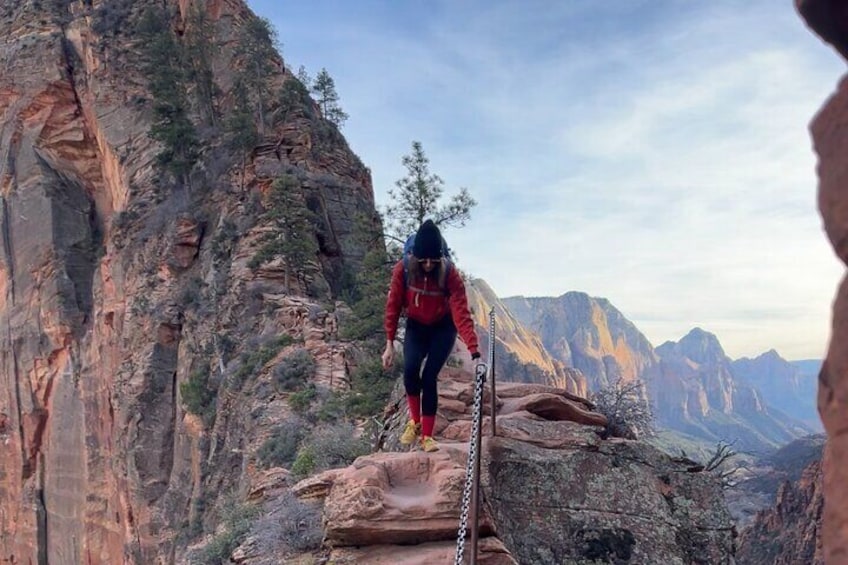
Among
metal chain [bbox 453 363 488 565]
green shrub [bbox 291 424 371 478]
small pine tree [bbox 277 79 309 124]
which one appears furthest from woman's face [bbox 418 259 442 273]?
small pine tree [bbox 277 79 309 124]

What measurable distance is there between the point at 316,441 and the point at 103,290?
20803 millimetres

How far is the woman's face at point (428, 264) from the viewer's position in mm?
5285

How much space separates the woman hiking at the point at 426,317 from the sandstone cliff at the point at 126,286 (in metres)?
10.7

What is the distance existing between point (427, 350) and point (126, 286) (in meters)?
24.6

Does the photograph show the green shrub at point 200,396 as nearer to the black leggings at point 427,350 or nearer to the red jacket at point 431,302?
the black leggings at point 427,350

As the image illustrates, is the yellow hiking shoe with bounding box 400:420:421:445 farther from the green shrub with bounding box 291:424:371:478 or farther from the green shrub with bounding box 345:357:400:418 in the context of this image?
the green shrub with bounding box 345:357:400:418

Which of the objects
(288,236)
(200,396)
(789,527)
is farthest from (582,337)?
(200,396)

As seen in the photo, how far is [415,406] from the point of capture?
19.4ft

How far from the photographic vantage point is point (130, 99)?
3097 centimetres

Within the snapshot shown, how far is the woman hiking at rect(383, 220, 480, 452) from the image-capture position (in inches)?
207

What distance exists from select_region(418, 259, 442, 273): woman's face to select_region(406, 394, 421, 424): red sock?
1166 mm

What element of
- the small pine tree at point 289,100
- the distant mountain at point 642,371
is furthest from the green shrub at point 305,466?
the distant mountain at point 642,371

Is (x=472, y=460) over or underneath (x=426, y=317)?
underneath

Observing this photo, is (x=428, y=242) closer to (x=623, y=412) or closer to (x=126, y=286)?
(x=623, y=412)
